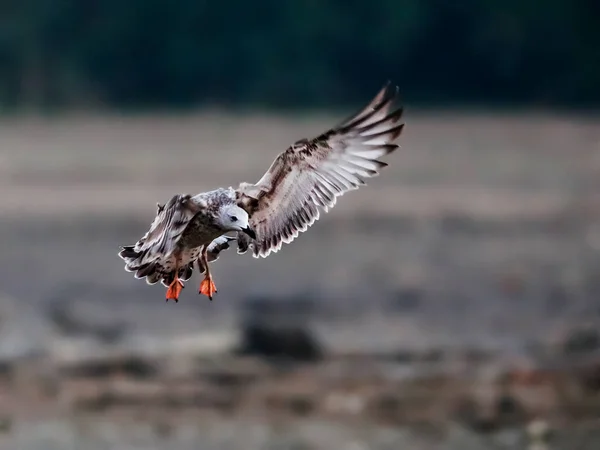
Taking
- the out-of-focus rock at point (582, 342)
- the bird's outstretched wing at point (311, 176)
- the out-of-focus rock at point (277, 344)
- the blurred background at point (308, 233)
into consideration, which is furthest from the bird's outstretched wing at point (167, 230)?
the out-of-focus rock at point (582, 342)

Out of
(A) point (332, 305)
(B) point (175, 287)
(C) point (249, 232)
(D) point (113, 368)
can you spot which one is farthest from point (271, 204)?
(A) point (332, 305)

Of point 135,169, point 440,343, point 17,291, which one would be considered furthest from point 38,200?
point 440,343

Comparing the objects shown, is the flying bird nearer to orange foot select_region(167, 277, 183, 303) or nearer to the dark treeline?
orange foot select_region(167, 277, 183, 303)

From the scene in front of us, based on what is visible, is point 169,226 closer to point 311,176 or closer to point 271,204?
point 271,204

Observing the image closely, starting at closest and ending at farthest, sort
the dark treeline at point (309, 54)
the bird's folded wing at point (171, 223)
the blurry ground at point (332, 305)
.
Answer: the bird's folded wing at point (171, 223)
the blurry ground at point (332, 305)
the dark treeline at point (309, 54)

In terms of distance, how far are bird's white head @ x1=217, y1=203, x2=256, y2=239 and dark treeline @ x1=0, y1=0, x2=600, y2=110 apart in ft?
89.6

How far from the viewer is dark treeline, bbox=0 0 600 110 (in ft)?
108

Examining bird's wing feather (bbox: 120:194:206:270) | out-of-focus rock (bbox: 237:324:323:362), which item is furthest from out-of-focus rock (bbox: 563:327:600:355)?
bird's wing feather (bbox: 120:194:206:270)

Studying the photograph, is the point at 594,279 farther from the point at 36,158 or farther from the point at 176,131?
the point at 176,131

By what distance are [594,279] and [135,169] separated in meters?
10.7

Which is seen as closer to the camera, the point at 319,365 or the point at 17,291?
the point at 319,365

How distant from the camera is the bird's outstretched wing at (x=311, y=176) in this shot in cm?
570

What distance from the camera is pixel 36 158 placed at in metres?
25.4

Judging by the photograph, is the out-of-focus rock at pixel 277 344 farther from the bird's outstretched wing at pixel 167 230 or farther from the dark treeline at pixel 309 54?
the dark treeline at pixel 309 54
